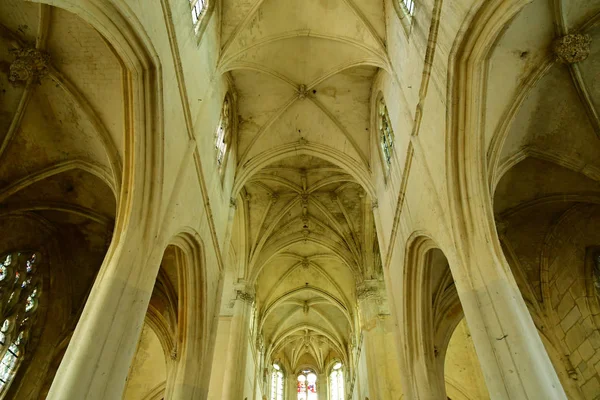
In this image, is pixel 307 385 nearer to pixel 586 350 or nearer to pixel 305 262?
pixel 305 262

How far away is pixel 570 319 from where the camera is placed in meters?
9.12

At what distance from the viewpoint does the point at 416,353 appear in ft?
27.4

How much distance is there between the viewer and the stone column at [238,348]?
40.2 ft

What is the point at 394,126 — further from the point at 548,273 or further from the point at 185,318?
the point at 185,318

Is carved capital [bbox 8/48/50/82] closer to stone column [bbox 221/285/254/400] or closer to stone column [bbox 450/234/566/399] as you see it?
stone column [bbox 450/234/566/399]

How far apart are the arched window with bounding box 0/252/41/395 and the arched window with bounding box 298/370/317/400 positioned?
1842 cm

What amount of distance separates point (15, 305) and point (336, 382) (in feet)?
63.5

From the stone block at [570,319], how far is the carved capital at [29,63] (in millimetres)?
11559

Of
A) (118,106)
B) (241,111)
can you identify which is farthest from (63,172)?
(241,111)

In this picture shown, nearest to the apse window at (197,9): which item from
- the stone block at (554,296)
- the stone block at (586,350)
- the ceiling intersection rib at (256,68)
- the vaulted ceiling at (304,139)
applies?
the vaulted ceiling at (304,139)

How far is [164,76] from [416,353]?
701 cm

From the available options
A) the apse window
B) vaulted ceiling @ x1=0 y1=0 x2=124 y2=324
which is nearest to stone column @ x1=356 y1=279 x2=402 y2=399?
vaulted ceiling @ x1=0 y1=0 x2=124 y2=324

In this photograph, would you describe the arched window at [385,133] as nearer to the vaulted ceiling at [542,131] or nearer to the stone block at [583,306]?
the vaulted ceiling at [542,131]

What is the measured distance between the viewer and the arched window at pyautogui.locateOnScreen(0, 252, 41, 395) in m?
9.13
